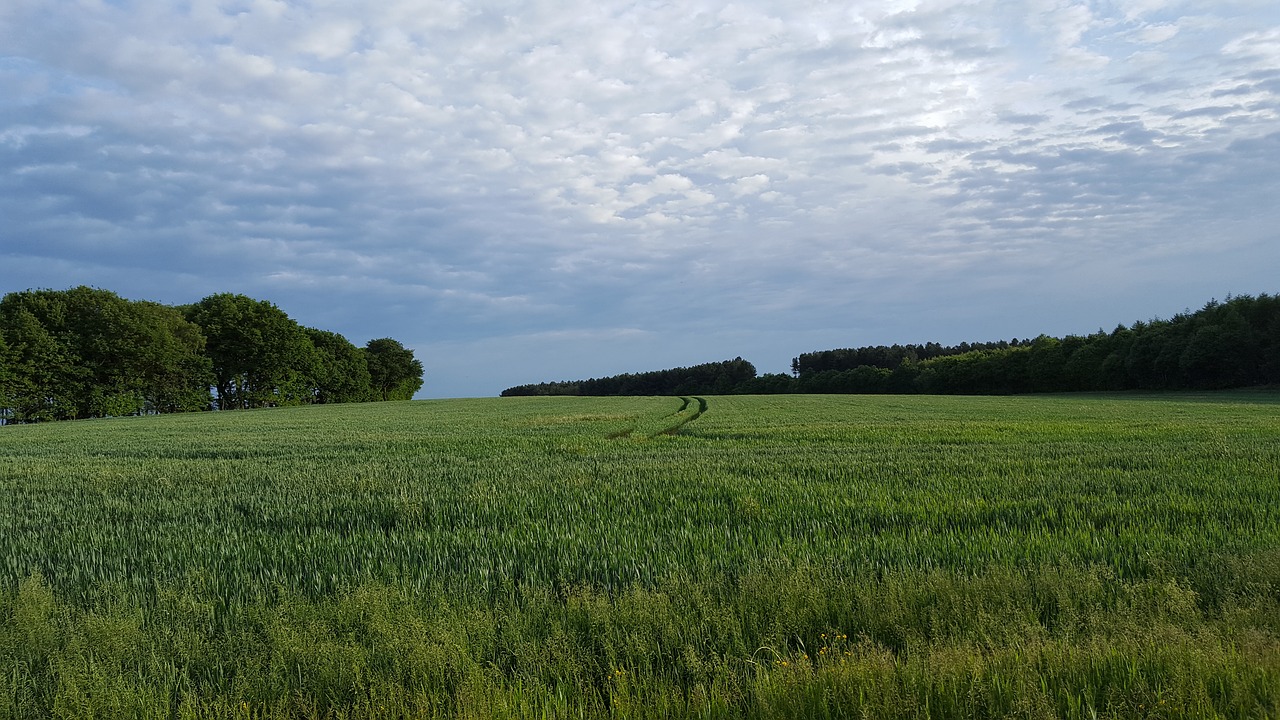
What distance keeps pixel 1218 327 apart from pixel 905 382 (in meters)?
52.0

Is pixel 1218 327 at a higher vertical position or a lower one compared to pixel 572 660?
higher

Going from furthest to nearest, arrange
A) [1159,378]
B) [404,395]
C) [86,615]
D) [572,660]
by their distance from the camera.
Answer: [404,395] → [1159,378] → [86,615] → [572,660]

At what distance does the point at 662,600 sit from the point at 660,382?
5803 inches

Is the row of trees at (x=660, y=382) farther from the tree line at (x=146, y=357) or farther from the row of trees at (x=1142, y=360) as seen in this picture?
the tree line at (x=146, y=357)

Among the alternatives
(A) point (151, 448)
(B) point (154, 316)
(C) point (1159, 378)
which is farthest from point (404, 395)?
(C) point (1159, 378)

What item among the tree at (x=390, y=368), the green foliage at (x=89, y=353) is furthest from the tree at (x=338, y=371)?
the green foliage at (x=89, y=353)

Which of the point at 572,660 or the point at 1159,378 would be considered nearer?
the point at 572,660

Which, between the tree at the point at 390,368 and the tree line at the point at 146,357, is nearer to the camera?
the tree line at the point at 146,357

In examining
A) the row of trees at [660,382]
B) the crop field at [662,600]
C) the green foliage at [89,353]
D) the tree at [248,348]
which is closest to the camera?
the crop field at [662,600]

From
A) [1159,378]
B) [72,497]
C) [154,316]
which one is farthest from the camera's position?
[1159,378]

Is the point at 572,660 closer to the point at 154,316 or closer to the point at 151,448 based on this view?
the point at 151,448

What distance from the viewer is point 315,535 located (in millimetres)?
7453

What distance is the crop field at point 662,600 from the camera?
344cm

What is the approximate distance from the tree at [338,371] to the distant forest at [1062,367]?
5796 cm
